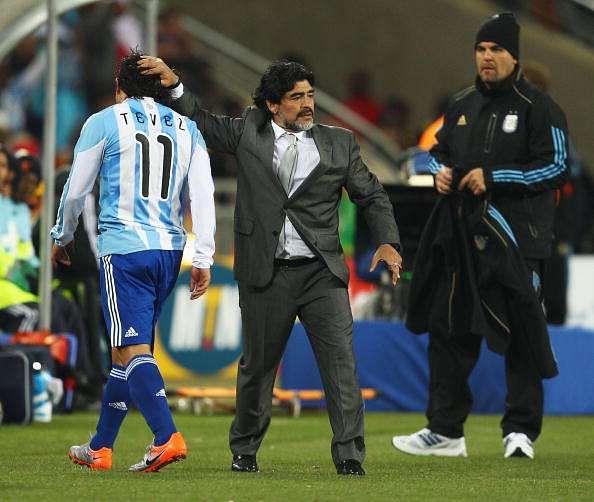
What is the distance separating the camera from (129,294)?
813 cm

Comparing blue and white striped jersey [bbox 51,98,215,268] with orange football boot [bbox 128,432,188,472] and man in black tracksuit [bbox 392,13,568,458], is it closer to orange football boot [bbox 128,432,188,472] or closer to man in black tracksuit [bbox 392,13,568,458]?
orange football boot [bbox 128,432,188,472]

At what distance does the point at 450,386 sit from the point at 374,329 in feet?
12.6

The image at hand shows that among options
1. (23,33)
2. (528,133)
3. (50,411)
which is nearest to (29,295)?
(50,411)

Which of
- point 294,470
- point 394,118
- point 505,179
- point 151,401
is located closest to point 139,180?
point 151,401

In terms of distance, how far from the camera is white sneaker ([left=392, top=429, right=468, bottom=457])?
990cm

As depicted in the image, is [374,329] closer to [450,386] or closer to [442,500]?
[450,386]

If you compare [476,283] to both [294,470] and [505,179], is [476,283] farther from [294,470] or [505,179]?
[294,470]

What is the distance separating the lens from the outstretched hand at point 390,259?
829 centimetres

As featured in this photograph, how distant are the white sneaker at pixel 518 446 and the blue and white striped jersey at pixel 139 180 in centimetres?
235

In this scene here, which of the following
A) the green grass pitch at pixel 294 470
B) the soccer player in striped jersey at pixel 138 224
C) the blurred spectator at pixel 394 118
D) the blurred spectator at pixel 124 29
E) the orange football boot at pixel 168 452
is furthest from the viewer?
the blurred spectator at pixel 394 118

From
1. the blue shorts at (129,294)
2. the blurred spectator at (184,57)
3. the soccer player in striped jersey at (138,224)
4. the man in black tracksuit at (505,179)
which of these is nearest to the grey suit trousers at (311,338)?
the soccer player in striped jersey at (138,224)

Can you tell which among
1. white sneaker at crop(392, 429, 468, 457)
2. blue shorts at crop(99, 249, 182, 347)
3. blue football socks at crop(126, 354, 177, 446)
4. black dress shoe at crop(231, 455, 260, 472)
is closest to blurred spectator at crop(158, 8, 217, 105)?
white sneaker at crop(392, 429, 468, 457)

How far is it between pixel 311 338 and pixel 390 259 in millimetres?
546

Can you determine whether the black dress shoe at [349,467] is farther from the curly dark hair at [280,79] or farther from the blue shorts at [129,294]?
the curly dark hair at [280,79]
